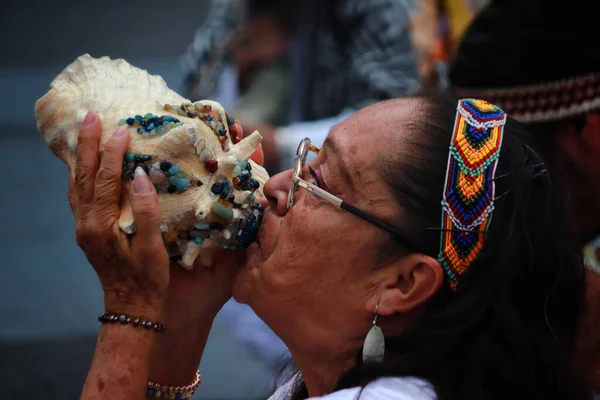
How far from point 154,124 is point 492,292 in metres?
0.88

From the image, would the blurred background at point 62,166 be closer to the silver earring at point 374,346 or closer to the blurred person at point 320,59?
the blurred person at point 320,59

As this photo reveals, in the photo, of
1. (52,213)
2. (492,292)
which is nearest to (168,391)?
(492,292)

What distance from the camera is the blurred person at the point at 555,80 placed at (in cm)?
287

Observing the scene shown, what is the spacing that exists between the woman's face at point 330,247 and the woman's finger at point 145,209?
0.96 ft

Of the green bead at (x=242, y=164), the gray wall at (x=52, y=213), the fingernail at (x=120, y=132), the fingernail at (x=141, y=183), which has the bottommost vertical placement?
the gray wall at (x=52, y=213)

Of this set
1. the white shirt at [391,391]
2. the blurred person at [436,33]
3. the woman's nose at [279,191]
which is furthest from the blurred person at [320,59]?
the white shirt at [391,391]

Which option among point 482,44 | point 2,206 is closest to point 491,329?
point 482,44

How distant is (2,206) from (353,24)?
391cm

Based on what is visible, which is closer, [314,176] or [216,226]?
[216,226]

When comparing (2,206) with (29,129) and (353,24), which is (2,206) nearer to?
(29,129)

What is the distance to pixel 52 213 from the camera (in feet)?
21.7

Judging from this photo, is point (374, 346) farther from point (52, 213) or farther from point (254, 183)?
point (52, 213)

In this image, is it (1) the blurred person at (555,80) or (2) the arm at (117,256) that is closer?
(2) the arm at (117,256)

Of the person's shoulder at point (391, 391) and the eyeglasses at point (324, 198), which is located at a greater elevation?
the eyeglasses at point (324, 198)
